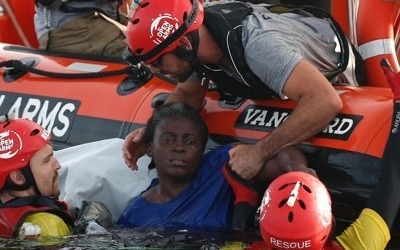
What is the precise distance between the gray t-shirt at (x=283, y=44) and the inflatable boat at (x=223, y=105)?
198 millimetres

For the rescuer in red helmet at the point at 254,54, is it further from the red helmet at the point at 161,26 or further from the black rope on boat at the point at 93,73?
the black rope on boat at the point at 93,73

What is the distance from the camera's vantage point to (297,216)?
3756 mm

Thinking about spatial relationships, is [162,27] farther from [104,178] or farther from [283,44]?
[104,178]

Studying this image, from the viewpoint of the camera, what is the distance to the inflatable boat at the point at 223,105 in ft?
14.7

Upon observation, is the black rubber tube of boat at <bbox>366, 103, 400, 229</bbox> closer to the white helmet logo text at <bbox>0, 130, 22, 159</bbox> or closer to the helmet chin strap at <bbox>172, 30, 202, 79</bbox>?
the helmet chin strap at <bbox>172, 30, 202, 79</bbox>

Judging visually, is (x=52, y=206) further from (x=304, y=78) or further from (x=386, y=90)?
(x=386, y=90)

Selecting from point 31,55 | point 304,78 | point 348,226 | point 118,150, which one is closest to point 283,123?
point 304,78

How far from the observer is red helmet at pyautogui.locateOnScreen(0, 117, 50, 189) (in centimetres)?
461

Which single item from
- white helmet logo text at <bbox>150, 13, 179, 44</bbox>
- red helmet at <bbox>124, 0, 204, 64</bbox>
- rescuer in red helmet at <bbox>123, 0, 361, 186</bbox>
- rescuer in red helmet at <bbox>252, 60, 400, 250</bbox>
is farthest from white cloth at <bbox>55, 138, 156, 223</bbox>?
rescuer in red helmet at <bbox>252, 60, 400, 250</bbox>

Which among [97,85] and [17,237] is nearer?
[17,237]

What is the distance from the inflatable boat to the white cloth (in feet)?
0.57

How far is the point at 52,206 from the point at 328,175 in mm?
1200

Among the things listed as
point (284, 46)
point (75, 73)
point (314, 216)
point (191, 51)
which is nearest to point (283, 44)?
point (284, 46)

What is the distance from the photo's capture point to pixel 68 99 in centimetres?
555
